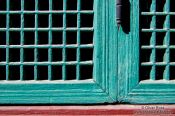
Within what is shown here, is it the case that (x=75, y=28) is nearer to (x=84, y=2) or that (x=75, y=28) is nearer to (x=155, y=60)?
(x=84, y=2)

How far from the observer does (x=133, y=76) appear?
228 centimetres

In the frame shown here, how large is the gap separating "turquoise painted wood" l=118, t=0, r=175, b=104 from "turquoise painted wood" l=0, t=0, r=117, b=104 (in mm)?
54

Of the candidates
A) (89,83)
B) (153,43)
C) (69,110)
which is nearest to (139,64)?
(153,43)

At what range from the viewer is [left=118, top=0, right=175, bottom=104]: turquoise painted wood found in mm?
2270

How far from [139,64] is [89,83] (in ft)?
1.06

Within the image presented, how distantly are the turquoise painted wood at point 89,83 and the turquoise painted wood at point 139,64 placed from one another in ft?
0.18

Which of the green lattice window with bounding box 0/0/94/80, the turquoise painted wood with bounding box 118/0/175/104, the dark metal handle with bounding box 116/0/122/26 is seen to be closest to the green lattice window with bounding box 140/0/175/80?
the turquoise painted wood with bounding box 118/0/175/104

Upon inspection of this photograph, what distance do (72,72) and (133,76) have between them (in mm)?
380

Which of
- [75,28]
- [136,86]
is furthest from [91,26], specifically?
[136,86]

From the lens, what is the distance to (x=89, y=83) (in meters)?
2.27

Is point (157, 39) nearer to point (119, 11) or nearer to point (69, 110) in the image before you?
point (119, 11)

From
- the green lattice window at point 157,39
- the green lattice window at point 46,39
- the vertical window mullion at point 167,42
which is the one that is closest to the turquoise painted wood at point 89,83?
the green lattice window at point 46,39

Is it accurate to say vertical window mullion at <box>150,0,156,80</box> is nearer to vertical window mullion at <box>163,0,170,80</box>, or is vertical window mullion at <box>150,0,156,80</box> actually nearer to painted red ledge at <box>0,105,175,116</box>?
vertical window mullion at <box>163,0,170,80</box>

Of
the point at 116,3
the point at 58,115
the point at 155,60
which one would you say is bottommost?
the point at 58,115
